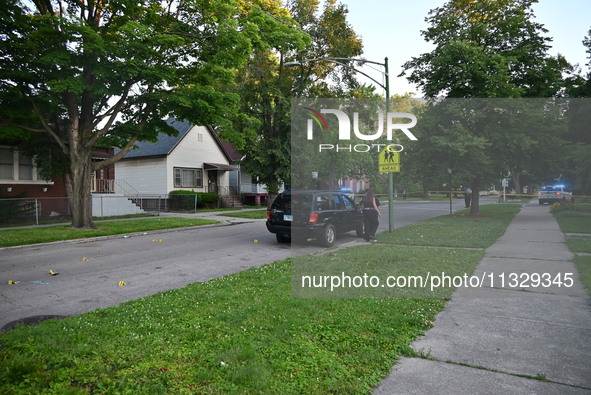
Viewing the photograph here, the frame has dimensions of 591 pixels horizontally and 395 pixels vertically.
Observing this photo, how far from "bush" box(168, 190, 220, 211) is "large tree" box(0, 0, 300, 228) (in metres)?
11.0

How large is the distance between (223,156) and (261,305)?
3161 centimetres

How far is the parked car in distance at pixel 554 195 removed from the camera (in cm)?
2512

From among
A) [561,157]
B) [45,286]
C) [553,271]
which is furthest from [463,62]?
[45,286]

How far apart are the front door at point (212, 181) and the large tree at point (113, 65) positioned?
1657 centimetres

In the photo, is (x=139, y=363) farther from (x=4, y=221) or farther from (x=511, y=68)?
(x=511, y=68)

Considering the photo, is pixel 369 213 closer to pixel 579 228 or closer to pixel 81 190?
pixel 579 228

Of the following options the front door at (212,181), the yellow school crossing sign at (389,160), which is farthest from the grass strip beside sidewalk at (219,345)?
the front door at (212,181)

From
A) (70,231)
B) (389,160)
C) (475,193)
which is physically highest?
(389,160)

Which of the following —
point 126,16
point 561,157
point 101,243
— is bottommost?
point 101,243

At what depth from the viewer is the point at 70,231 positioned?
1545 centimetres

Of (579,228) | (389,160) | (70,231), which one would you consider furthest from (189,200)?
(579,228)

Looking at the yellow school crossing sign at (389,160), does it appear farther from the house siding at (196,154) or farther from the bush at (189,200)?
the house siding at (196,154)

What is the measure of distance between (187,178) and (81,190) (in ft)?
55.2

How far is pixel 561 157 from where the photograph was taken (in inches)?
796
